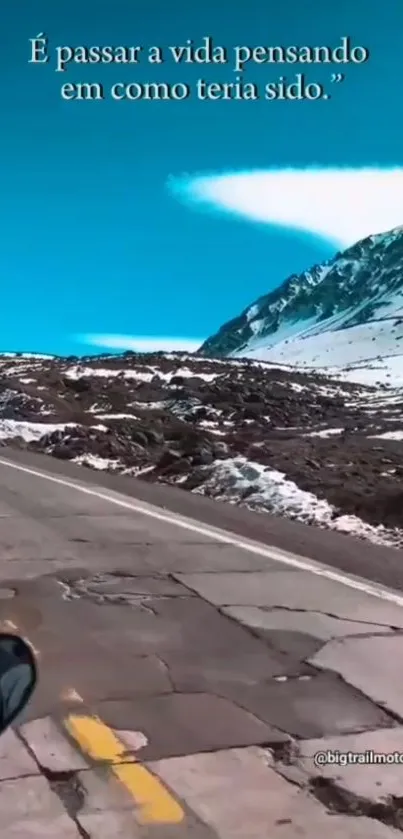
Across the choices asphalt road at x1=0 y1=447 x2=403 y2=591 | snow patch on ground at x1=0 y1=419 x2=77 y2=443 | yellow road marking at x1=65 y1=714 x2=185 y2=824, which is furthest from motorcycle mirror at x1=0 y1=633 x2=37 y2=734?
snow patch on ground at x1=0 y1=419 x2=77 y2=443

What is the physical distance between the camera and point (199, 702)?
5.29 metres

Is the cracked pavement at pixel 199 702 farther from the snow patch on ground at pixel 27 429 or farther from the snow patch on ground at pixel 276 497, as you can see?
the snow patch on ground at pixel 27 429

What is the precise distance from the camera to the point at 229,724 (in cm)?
495

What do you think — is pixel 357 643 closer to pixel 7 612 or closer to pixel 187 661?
pixel 187 661

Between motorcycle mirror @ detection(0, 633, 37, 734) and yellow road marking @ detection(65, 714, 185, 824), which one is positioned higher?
motorcycle mirror @ detection(0, 633, 37, 734)

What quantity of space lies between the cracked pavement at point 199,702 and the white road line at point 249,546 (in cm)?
14

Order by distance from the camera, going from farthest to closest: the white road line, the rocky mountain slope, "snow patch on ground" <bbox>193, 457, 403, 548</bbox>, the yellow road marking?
the rocky mountain slope < "snow patch on ground" <bbox>193, 457, 403, 548</bbox> < the white road line < the yellow road marking

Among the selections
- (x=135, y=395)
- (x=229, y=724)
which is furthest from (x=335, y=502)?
(x=135, y=395)

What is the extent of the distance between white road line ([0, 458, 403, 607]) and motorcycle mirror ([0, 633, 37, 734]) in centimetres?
541

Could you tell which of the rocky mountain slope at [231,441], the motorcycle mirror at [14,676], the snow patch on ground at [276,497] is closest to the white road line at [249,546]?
the snow patch on ground at [276,497]

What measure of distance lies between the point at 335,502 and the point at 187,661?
328 inches

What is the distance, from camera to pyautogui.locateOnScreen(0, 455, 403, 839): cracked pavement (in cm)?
395

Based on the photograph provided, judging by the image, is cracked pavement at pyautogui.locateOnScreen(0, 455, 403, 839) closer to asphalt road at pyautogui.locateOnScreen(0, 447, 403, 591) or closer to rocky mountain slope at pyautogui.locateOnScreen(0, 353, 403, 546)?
asphalt road at pyautogui.locateOnScreen(0, 447, 403, 591)

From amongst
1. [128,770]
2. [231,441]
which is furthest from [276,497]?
[231,441]
